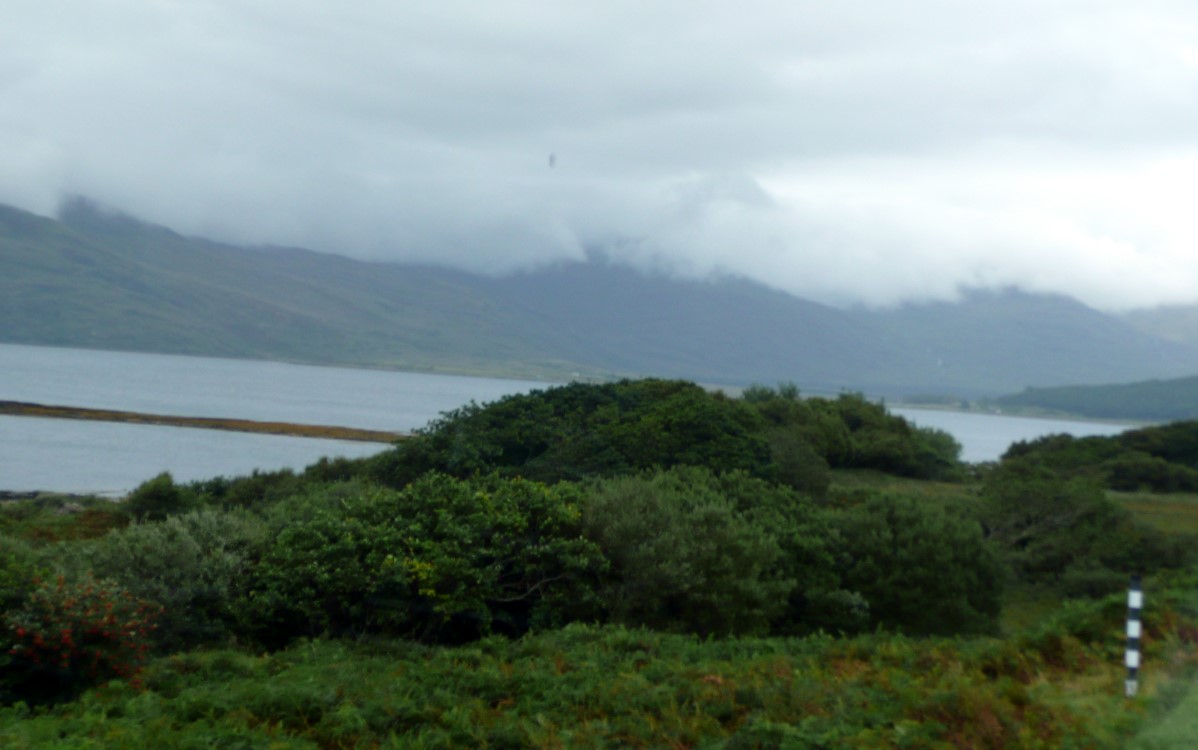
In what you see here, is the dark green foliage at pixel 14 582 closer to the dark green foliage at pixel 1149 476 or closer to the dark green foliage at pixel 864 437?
the dark green foliage at pixel 864 437

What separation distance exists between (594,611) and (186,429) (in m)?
85.8

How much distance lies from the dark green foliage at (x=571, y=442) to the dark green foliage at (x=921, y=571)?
771 cm

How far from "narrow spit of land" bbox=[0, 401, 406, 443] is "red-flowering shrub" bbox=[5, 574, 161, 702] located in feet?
269

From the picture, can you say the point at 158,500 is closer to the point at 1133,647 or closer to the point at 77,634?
the point at 77,634

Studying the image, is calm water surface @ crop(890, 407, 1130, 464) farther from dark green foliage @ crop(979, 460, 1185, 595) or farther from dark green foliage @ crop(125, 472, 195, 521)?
dark green foliage @ crop(125, 472, 195, 521)

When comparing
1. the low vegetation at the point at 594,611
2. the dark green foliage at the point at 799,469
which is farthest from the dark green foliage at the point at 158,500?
the dark green foliage at the point at 799,469

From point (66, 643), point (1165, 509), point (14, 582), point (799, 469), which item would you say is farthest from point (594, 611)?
point (1165, 509)

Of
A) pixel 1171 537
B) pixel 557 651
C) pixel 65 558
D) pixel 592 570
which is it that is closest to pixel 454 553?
pixel 592 570

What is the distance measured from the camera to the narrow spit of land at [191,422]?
314 ft

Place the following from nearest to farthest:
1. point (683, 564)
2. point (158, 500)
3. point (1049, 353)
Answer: point (683, 564) < point (158, 500) < point (1049, 353)

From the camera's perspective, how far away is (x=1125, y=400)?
143ft

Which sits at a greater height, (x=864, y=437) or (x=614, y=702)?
(x=864, y=437)

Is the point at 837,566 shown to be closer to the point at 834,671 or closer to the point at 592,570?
the point at 592,570

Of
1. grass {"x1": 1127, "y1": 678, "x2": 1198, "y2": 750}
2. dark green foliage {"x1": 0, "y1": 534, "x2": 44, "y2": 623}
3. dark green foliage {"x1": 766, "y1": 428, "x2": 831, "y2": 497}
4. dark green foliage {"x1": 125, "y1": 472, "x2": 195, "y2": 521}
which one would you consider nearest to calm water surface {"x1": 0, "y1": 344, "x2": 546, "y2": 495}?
dark green foliage {"x1": 125, "y1": 472, "x2": 195, "y2": 521}
